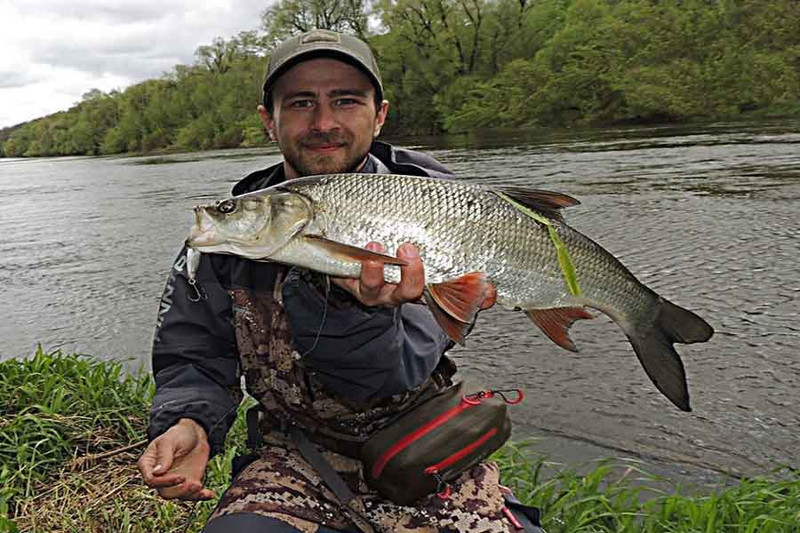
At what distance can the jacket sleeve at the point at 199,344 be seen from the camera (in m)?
2.73

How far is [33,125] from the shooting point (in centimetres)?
9419

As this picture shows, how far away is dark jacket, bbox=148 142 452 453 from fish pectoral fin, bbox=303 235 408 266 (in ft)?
0.75

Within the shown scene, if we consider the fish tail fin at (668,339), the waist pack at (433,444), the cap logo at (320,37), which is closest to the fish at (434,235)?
the fish tail fin at (668,339)

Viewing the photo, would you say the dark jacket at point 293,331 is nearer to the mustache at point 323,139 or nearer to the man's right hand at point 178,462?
the man's right hand at point 178,462

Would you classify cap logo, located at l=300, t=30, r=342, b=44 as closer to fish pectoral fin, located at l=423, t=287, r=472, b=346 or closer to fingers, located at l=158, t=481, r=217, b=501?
fish pectoral fin, located at l=423, t=287, r=472, b=346

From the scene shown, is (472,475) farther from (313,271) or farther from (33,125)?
(33,125)

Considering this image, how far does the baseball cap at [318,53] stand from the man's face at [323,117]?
0.04m

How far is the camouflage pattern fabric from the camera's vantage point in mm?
2555

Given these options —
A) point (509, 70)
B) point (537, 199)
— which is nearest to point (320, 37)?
point (537, 199)

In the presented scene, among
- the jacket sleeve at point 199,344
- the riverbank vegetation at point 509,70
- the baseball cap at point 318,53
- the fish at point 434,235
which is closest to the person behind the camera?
the fish at point 434,235

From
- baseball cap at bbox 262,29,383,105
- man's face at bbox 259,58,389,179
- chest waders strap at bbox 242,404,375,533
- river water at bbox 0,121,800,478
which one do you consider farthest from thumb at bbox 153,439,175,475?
river water at bbox 0,121,800,478

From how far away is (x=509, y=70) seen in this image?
42.4 m

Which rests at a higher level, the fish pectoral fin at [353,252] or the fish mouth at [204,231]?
the fish mouth at [204,231]

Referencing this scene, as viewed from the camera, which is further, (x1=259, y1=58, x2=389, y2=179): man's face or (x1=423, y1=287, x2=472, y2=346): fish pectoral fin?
(x1=259, y1=58, x2=389, y2=179): man's face
